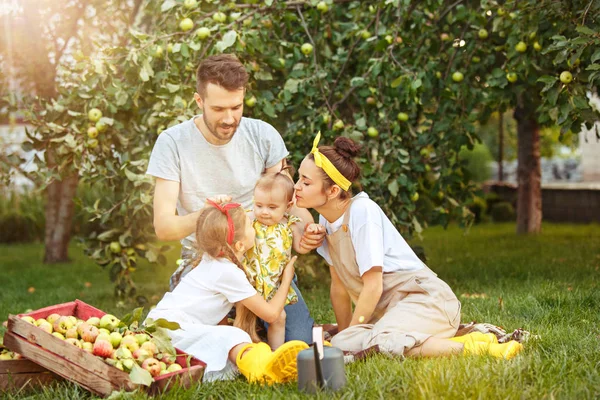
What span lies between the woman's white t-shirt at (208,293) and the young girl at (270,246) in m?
0.17

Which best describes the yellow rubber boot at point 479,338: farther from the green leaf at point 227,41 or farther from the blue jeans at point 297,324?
the green leaf at point 227,41

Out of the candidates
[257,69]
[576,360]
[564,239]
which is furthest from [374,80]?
[564,239]

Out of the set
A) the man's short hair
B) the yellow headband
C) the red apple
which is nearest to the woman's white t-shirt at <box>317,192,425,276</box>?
the yellow headband

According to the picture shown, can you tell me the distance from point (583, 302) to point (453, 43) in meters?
2.08

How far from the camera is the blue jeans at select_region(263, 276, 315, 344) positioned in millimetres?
3413

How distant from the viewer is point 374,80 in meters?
4.79

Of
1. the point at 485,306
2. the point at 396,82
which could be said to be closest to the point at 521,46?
the point at 396,82

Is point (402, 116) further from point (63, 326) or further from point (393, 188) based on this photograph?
point (63, 326)

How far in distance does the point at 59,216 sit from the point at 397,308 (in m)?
5.91

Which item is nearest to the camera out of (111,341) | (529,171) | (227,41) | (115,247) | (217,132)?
(111,341)

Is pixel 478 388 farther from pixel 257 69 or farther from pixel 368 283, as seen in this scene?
pixel 257 69

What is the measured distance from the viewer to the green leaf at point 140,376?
8.66 feet

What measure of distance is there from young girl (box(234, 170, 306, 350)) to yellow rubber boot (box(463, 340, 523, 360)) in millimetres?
865

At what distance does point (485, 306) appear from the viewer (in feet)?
13.8
